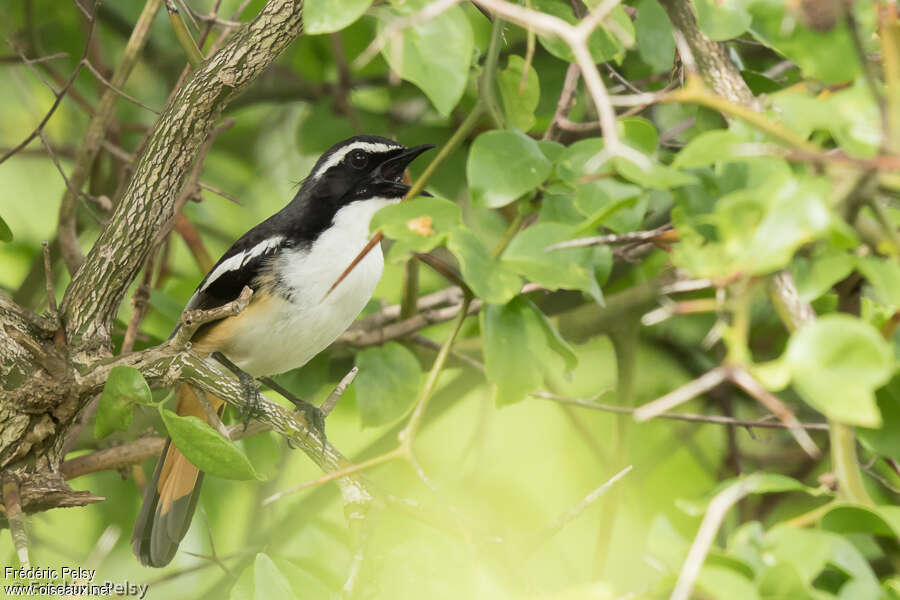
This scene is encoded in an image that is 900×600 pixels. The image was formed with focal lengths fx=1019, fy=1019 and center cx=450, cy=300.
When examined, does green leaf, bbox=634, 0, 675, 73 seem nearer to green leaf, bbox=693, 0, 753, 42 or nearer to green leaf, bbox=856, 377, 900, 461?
green leaf, bbox=693, 0, 753, 42

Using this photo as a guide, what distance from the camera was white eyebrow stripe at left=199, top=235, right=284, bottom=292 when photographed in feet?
11.0

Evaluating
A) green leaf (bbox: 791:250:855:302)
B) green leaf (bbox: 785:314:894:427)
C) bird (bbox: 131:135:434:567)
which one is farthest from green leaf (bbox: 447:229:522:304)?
bird (bbox: 131:135:434:567)

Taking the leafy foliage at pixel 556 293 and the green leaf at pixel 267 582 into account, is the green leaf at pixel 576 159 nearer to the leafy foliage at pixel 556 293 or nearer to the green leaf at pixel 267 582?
the leafy foliage at pixel 556 293

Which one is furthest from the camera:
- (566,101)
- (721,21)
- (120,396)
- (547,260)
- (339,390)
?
(566,101)

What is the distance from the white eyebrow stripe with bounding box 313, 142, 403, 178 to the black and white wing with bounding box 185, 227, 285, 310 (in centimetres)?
33

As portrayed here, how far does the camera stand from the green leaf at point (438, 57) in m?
1.66

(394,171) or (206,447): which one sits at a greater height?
(206,447)

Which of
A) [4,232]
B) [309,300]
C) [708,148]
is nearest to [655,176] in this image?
[708,148]

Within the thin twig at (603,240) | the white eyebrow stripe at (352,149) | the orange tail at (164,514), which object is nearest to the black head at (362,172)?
the white eyebrow stripe at (352,149)

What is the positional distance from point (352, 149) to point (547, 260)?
1878mm

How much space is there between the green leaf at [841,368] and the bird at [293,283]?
2.12m

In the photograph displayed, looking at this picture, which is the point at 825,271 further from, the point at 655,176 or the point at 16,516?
the point at 16,516

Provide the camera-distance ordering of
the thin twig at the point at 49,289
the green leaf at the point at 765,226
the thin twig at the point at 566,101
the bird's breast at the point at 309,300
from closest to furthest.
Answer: the green leaf at the point at 765,226 → the thin twig at the point at 49,289 → the thin twig at the point at 566,101 → the bird's breast at the point at 309,300

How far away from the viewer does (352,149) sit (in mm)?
3520
